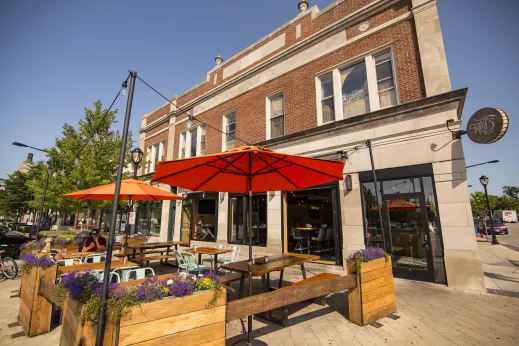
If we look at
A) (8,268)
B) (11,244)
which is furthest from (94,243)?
(11,244)

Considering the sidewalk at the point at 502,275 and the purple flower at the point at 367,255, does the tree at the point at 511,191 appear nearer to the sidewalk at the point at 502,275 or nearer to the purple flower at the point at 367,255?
the sidewalk at the point at 502,275

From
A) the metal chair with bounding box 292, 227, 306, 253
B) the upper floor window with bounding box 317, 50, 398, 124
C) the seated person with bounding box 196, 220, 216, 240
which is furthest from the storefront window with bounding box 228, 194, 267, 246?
the upper floor window with bounding box 317, 50, 398, 124

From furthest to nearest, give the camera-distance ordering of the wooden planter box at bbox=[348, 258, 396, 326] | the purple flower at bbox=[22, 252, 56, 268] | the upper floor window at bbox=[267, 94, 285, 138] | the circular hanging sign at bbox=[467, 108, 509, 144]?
the upper floor window at bbox=[267, 94, 285, 138] < the circular hanging sign at bbox=[467, 108, 509, 144] < the wooden planter box at bbox=[348, 258, 396, 326] < the purple flower at bbox=[22, 252, 56, 268]

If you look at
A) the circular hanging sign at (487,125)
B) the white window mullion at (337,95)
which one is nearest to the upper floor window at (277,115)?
the white window mullion at (337,95)

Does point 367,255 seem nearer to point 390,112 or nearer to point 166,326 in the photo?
point 166,326

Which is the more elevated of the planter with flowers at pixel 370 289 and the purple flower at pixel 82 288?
the purple flower at pixel 82 288

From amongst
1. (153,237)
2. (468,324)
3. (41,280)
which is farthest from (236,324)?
(153,237)

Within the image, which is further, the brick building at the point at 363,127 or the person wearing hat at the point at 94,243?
the person wearing hat at the point at 94,243

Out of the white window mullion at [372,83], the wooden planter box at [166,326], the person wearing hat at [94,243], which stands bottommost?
the wooden planter box at [166,326]

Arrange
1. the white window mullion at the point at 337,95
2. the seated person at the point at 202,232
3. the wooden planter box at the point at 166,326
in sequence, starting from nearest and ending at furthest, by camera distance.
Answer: the wooden planter box at the point at 166,326 < the white window mullion at the point at 337,95 < the seated person at the point at 202,232

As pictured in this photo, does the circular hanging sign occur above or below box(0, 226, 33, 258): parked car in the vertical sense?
above

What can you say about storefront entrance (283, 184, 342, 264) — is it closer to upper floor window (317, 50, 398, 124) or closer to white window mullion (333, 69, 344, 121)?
white window mullion (333, 69, 344, 121)

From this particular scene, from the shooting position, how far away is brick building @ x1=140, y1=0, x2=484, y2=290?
7379mm

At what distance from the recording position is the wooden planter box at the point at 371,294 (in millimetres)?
4523
